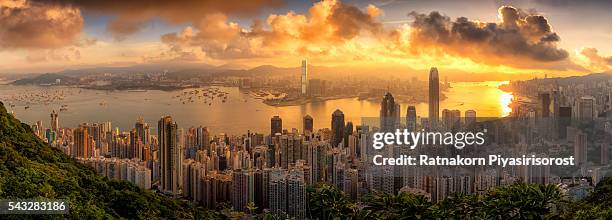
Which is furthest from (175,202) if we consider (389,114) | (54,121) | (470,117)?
(470,117)

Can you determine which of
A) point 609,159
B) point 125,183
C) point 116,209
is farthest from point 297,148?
point 609,159

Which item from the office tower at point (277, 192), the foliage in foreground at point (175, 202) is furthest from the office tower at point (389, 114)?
the office tower at point (277, 192)

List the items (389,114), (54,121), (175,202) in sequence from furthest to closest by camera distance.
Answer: (54,121) < (389,114) < (175,202)

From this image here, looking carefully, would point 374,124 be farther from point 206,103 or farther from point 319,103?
point 206,103

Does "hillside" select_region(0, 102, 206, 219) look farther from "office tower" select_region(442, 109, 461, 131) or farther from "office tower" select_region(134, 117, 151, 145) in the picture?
"office tower" select_region(442, 109, 461, 131)

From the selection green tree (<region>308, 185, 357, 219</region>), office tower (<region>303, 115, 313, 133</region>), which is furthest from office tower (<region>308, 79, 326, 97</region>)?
green tree (<region>308, 185, 357, 219</region>)

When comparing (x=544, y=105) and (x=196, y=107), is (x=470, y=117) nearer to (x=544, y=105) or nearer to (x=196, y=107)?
(x=544, y=105)

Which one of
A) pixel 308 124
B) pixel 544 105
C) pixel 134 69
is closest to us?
pixel 544 105
